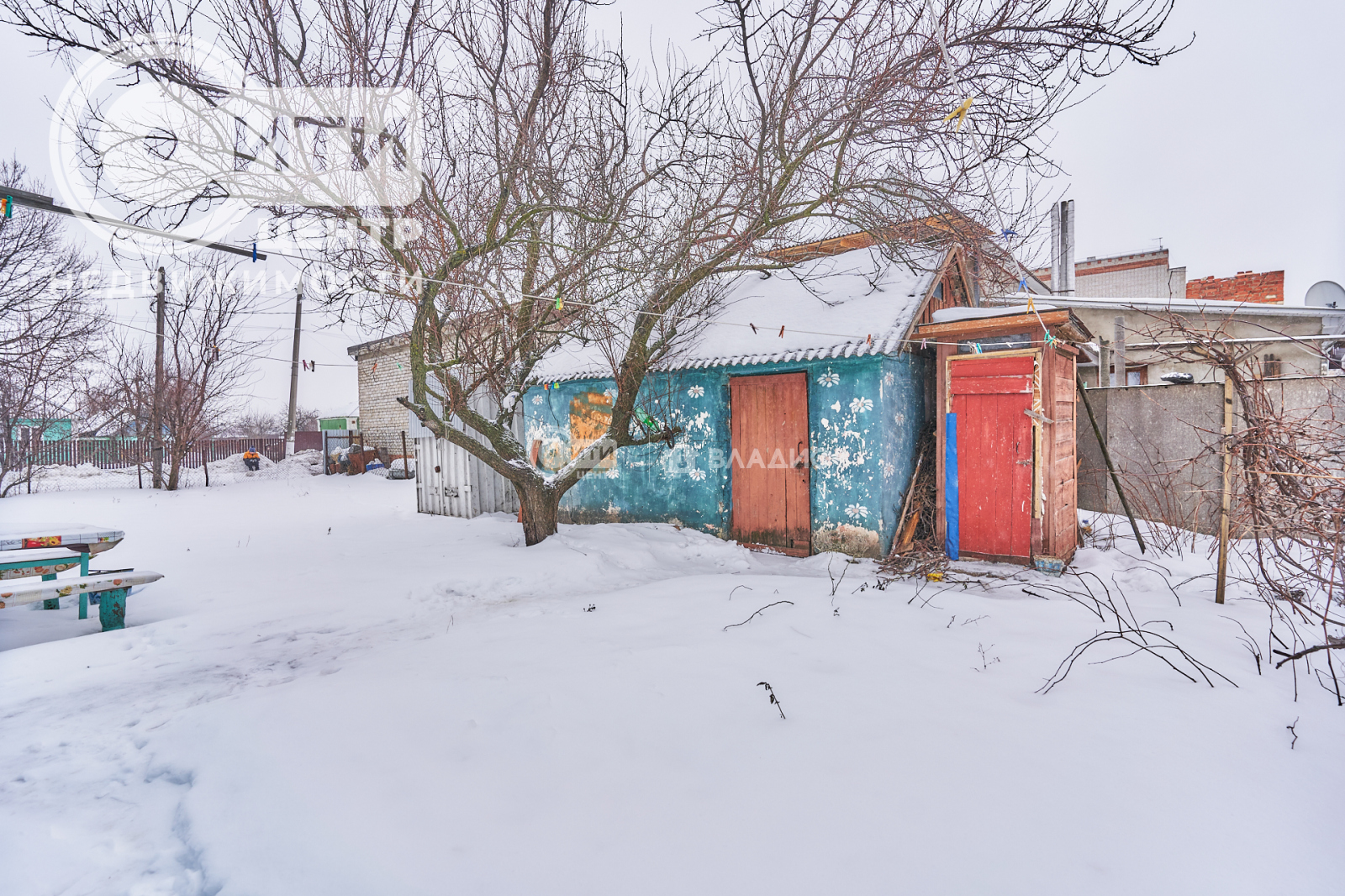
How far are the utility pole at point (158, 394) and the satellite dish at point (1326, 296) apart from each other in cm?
2551

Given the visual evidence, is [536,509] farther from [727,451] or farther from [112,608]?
[112,608]

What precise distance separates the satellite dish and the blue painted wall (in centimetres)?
1099

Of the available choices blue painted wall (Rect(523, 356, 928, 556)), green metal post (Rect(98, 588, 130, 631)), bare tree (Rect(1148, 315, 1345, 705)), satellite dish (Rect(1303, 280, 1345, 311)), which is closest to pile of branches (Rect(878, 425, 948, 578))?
blue painted wall (Rect(523, 356, 928, 556))

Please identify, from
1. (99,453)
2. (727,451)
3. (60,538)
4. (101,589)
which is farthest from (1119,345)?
(99,453)

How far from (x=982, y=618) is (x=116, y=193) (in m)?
8.43

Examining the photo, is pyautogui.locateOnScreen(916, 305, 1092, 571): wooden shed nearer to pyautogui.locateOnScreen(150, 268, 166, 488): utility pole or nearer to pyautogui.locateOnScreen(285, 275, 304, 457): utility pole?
pyautogui.locateOnScreen(150, 268, 166, 488): utility pole

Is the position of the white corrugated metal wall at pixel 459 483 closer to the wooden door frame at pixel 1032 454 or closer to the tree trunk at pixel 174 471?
the wooden door frame at pixel 1032 454

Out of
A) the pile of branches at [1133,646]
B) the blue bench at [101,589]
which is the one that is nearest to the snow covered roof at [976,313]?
the pile of branches at [1133,646]

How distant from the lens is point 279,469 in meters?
17.9

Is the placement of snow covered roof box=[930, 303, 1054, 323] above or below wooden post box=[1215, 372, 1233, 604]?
above

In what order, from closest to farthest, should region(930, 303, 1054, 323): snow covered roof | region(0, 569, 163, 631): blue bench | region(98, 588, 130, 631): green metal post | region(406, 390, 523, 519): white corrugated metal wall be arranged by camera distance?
region(0, 569, 163, 631): blue bench < region(98, 588, 130, 631): green metal post < region(930, 303, 1054, 323): snow covered roof < region(406, 390, 523, 519): white corrugated metal wall

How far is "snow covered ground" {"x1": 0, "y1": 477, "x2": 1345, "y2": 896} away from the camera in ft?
6.08

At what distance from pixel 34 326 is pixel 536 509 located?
11632 millimetres

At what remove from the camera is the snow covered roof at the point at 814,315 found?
6.45 meters
